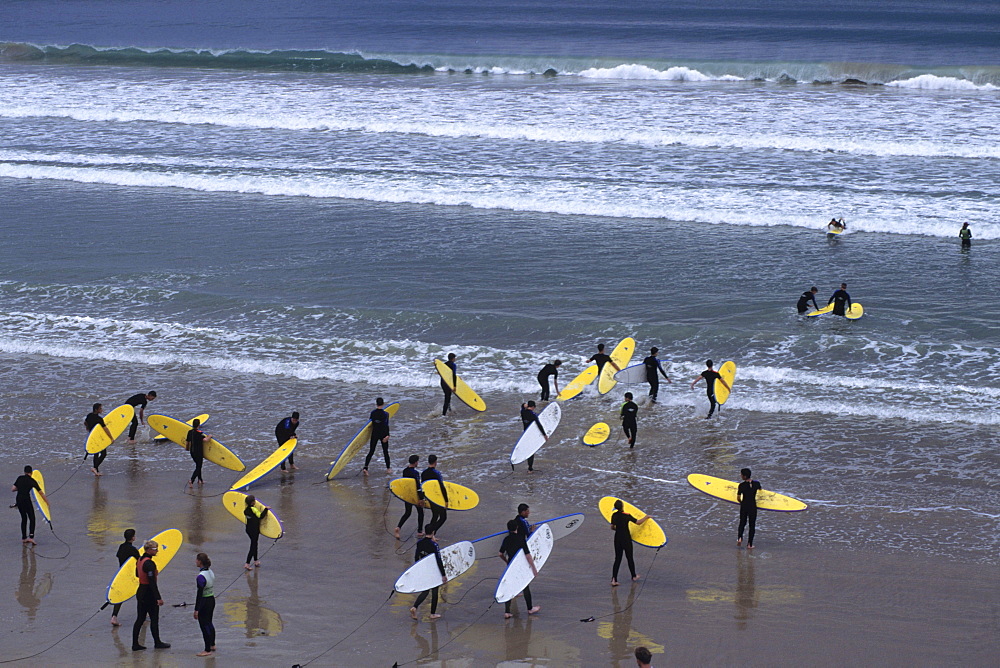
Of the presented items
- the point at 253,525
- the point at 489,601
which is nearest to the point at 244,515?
the point at 253,525

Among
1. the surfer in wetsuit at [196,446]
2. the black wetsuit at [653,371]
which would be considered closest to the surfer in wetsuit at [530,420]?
the black wetsuit at [653,371]

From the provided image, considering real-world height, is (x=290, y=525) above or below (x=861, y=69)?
below

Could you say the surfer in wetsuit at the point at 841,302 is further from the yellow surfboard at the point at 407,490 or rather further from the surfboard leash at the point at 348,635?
the surfboard leash at the point at 348,635

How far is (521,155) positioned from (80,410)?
20647 millimetres

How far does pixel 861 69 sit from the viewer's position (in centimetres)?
4759

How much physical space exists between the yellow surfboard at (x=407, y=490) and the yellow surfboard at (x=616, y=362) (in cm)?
585

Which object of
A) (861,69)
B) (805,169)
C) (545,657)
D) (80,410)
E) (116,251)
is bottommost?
(545,657)

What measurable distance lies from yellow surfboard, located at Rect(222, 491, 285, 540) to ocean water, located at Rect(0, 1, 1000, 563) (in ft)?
11.9

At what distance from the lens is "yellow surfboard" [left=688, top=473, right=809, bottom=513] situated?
44.4 feet

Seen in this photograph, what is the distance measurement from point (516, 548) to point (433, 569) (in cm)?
98

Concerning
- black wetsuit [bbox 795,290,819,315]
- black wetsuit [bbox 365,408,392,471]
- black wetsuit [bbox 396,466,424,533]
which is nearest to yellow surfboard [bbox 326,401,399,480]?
black wetsuit [bbox 365,408,392,471]

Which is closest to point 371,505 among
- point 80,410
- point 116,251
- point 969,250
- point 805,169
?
point 80,410

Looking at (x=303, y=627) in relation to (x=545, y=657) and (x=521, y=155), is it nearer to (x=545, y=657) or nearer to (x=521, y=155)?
(x=545, y=657)

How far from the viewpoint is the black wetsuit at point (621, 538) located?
12094 millimetres
